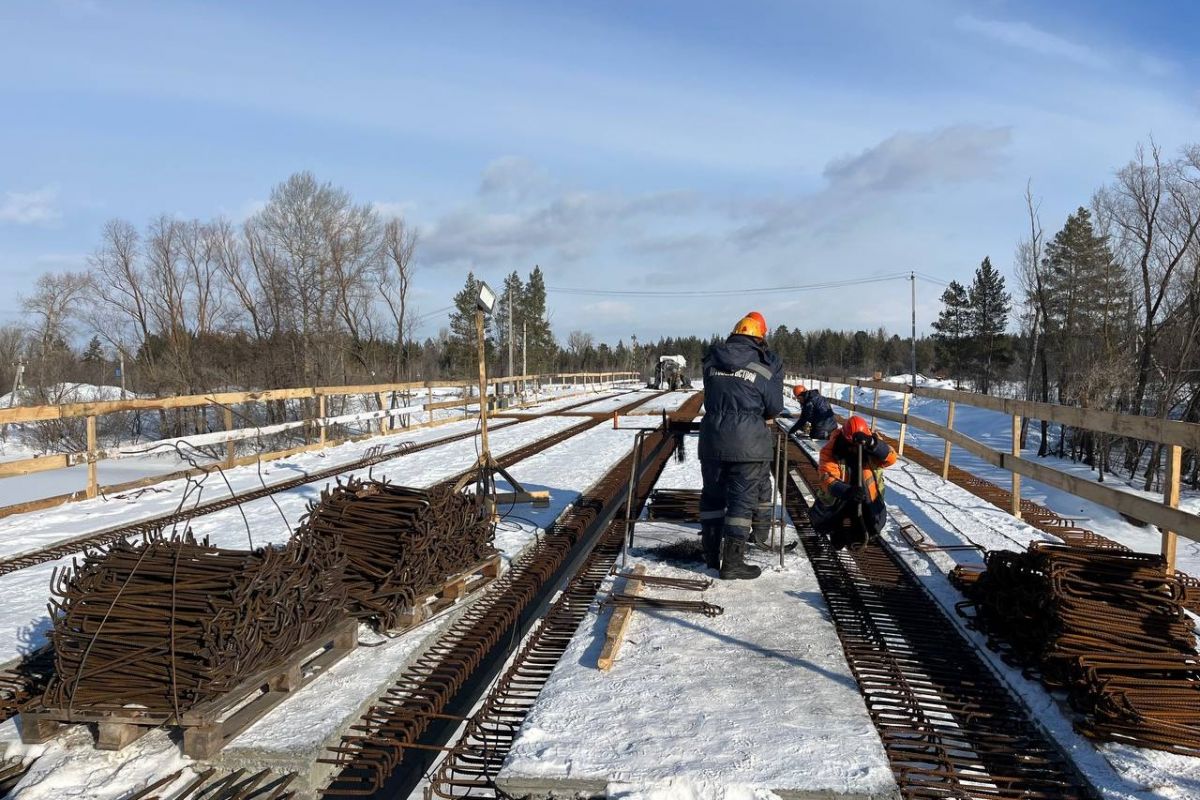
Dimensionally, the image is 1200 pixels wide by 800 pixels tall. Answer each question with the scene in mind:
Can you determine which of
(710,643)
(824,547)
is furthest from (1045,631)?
(824,547)

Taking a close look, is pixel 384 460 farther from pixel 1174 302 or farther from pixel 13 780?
pixel 1174 302

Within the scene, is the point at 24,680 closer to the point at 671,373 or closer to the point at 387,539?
the point at 387,539

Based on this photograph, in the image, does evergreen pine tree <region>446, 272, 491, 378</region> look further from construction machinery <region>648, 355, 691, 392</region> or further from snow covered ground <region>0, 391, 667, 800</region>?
snow covered ground <region>0, 391, 667, 800</region>

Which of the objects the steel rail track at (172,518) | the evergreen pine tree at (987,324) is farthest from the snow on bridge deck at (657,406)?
the evergreen pine tree at (987,324)

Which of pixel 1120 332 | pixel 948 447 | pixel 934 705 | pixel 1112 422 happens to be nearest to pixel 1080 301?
pixel 1120 332

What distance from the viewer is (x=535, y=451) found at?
46.1ft

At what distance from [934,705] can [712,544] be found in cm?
232

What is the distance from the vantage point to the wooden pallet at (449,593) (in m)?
4.68

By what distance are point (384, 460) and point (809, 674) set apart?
33.3ft

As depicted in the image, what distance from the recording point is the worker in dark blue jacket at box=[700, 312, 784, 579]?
5531 mm

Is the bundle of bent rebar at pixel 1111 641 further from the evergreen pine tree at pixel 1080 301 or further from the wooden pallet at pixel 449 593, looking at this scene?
the evergreen pine tree at pixel 1080 301

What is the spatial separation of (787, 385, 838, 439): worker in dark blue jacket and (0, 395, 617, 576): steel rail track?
4.39 metres

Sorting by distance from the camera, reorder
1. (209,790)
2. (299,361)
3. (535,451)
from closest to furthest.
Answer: (209,790) → (535,451) → (299,361)

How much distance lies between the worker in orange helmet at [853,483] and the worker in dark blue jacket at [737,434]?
2.05 feet
